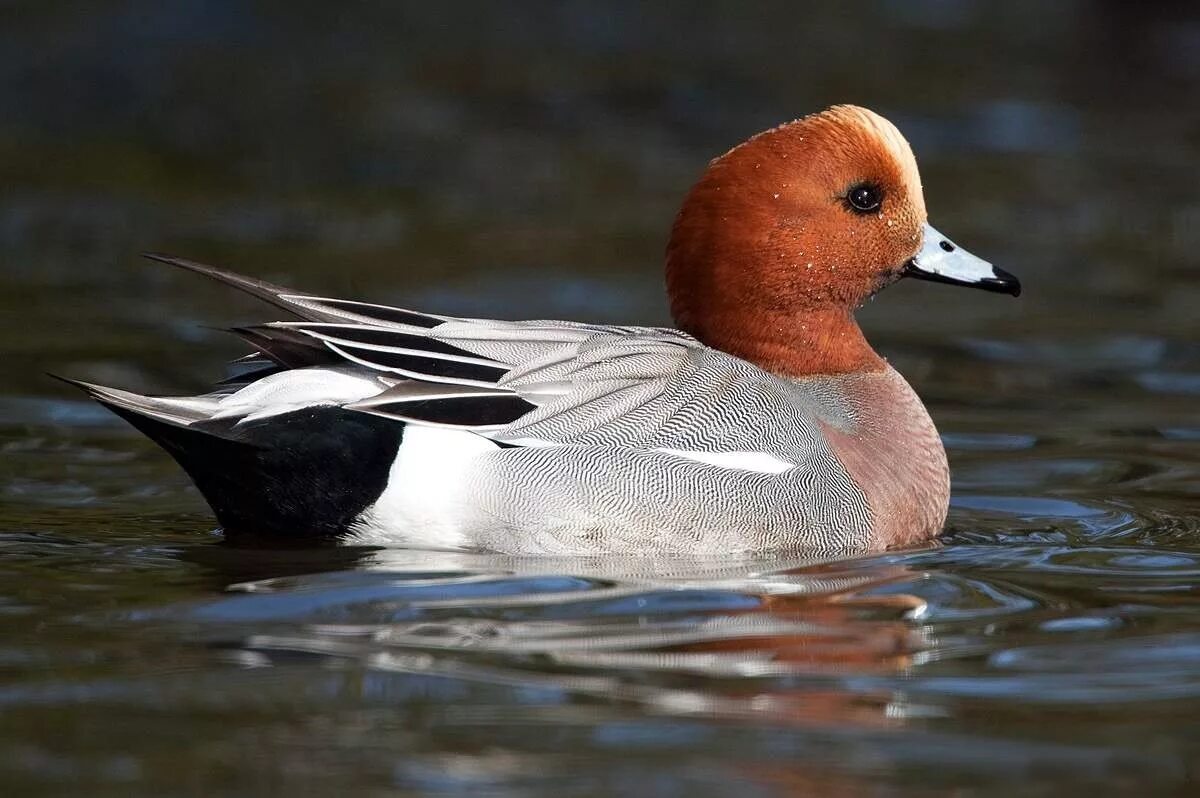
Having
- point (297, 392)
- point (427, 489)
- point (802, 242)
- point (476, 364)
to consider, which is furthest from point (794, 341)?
point (297, 392)

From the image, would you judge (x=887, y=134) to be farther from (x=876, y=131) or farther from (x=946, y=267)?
(x=946, y=267)

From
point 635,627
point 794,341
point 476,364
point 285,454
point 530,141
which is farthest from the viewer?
point 530,141

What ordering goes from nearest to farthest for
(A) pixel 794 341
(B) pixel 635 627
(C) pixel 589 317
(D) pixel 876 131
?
(B) pixel 635 627 < (D) pixel 876 131 < (A) pixel 794 341 < (C) pixel 589 317

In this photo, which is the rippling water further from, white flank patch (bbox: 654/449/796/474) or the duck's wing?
the duck's wing

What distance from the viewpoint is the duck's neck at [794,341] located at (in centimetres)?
577

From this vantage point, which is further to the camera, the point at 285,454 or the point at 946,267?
the point at 946,267

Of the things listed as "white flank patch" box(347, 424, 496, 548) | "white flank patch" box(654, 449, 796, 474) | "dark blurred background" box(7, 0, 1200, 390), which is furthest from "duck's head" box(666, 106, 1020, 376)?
"dark blurred background" box(7, 0, 1200, 390)

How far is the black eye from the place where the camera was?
225 inches

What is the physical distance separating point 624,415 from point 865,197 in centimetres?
103

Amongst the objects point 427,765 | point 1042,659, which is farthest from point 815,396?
point 427,765

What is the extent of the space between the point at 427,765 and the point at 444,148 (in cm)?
832

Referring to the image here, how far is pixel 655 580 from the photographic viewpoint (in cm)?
495

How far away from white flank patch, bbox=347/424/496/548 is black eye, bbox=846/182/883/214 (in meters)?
1.32

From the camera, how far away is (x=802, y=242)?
18.7 feet
